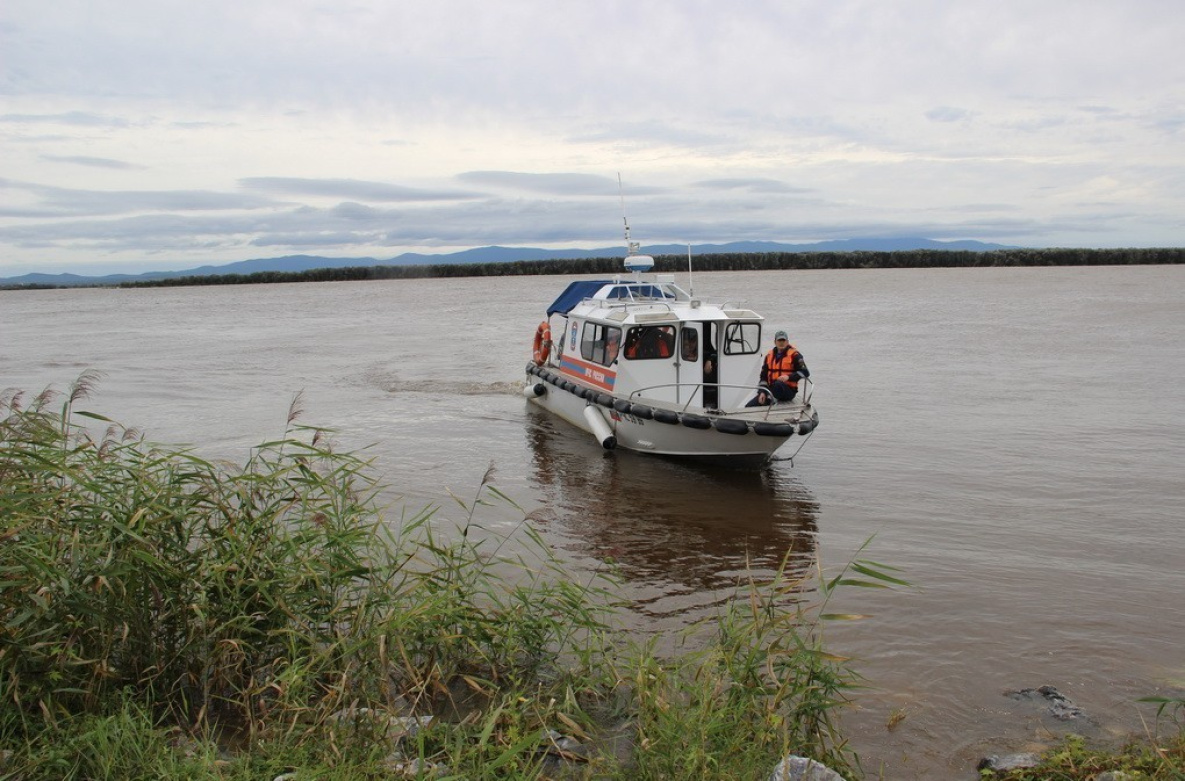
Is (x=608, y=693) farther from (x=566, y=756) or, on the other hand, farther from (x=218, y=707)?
(x=218, y=707)

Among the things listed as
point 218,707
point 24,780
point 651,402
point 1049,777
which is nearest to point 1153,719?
point 1049,777

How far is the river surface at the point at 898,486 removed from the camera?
6164 millimetres

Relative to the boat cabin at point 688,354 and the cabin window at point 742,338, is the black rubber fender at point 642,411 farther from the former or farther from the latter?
the cabin window at point 742,338

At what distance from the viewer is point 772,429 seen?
11211 mm

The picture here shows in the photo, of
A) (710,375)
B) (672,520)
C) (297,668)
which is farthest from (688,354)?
(297,668)

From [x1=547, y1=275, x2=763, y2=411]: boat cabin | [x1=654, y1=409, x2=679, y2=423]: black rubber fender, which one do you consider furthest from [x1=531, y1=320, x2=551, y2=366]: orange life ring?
[x1=654, y1=409, x2=679, y2=423]: black rubber fender

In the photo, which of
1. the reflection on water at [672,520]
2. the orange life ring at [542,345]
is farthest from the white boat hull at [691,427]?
the orange life ring at [542,345]

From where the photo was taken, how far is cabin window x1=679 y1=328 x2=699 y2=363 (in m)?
12.7

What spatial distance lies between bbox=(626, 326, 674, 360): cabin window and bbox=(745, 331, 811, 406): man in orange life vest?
4.63 ft

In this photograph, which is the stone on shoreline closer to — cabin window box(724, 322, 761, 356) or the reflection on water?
the reflection on water

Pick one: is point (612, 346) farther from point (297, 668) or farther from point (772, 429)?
point (297, 668)

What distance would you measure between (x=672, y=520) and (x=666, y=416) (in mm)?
2182

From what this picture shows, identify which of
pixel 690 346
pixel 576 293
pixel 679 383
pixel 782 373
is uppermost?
pixel 576 293

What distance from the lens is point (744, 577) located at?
827cm
